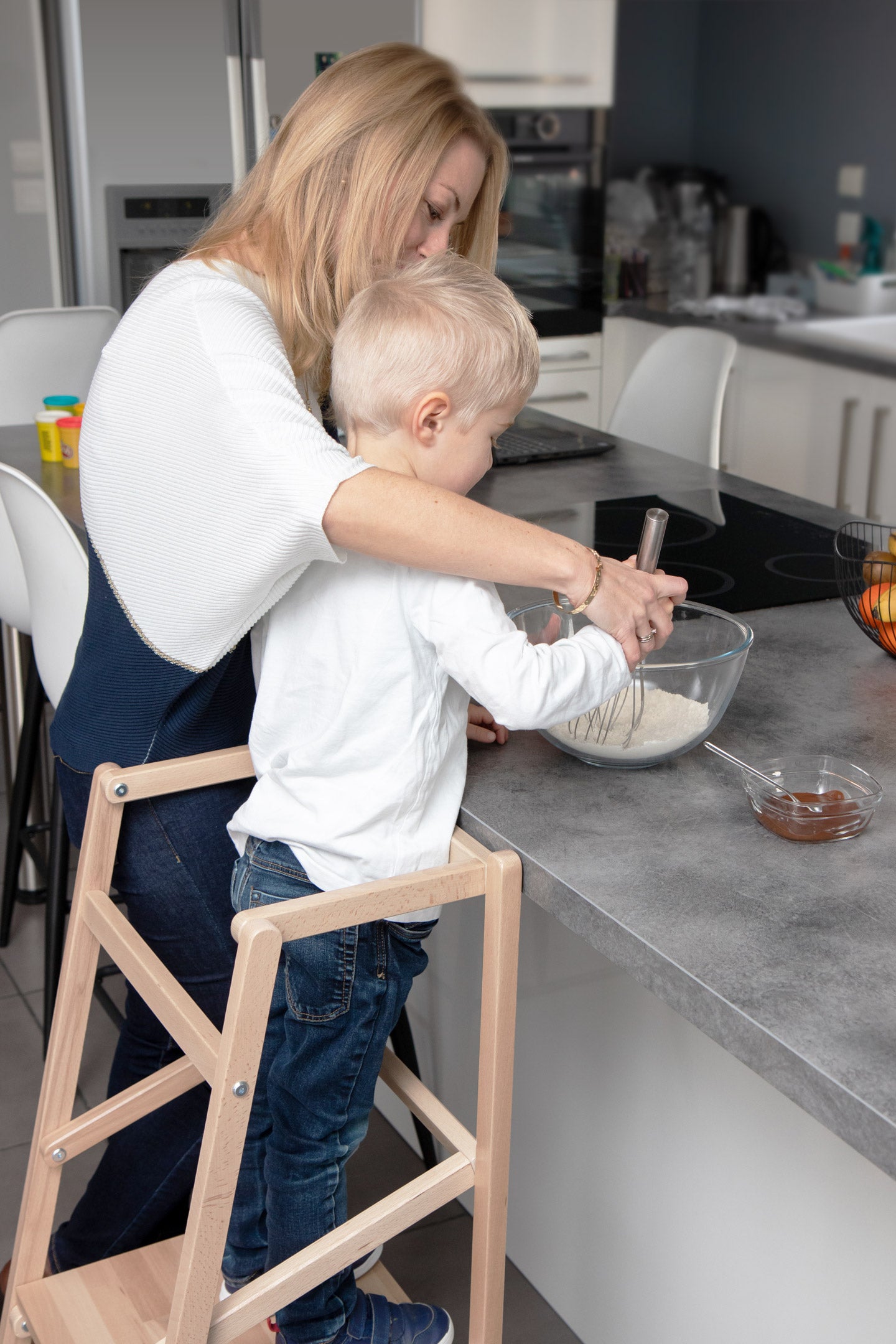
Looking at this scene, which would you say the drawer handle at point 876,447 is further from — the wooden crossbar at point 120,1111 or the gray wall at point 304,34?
the wooden crossbar at point 120,1111

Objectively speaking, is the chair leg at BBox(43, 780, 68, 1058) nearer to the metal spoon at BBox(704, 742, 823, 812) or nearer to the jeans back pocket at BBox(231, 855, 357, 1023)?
the jeans back pocket at BBox(231, 855, 357, 1023)

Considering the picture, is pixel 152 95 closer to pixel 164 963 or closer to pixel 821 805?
pixel 164 963

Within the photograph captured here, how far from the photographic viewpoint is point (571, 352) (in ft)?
13.7

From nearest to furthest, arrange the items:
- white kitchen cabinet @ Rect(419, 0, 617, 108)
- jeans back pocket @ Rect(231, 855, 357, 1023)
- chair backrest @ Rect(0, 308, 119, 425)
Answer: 1. jeans back pocket @ Rect(231, 855, 357, 1023)
2. chair backrest @ Rect(0, 308, 119, 425)
3. white kitchen cabinet @ Rect(419, 0, 617, 108)

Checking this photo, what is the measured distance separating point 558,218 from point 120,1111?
134 inches

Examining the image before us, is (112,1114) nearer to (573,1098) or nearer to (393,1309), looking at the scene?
(393,1309)

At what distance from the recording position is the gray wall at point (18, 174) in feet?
10.9

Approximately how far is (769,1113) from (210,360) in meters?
0.80

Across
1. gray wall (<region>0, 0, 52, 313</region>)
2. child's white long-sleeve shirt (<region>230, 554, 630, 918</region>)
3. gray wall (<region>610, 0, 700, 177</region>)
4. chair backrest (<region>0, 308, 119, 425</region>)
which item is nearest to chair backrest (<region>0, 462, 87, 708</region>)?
child's white long-sleeve shirt (<region>230, 554, 630, 918</region>)

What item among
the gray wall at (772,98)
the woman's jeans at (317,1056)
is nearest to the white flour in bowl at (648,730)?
the woman's jeans at (317,1056)

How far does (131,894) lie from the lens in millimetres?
1290

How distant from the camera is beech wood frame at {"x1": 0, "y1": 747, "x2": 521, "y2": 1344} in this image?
964mm

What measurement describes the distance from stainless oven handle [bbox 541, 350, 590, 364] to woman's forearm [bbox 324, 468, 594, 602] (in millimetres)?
3217

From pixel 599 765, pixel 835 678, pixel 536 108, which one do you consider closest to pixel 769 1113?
pixel 599 765
